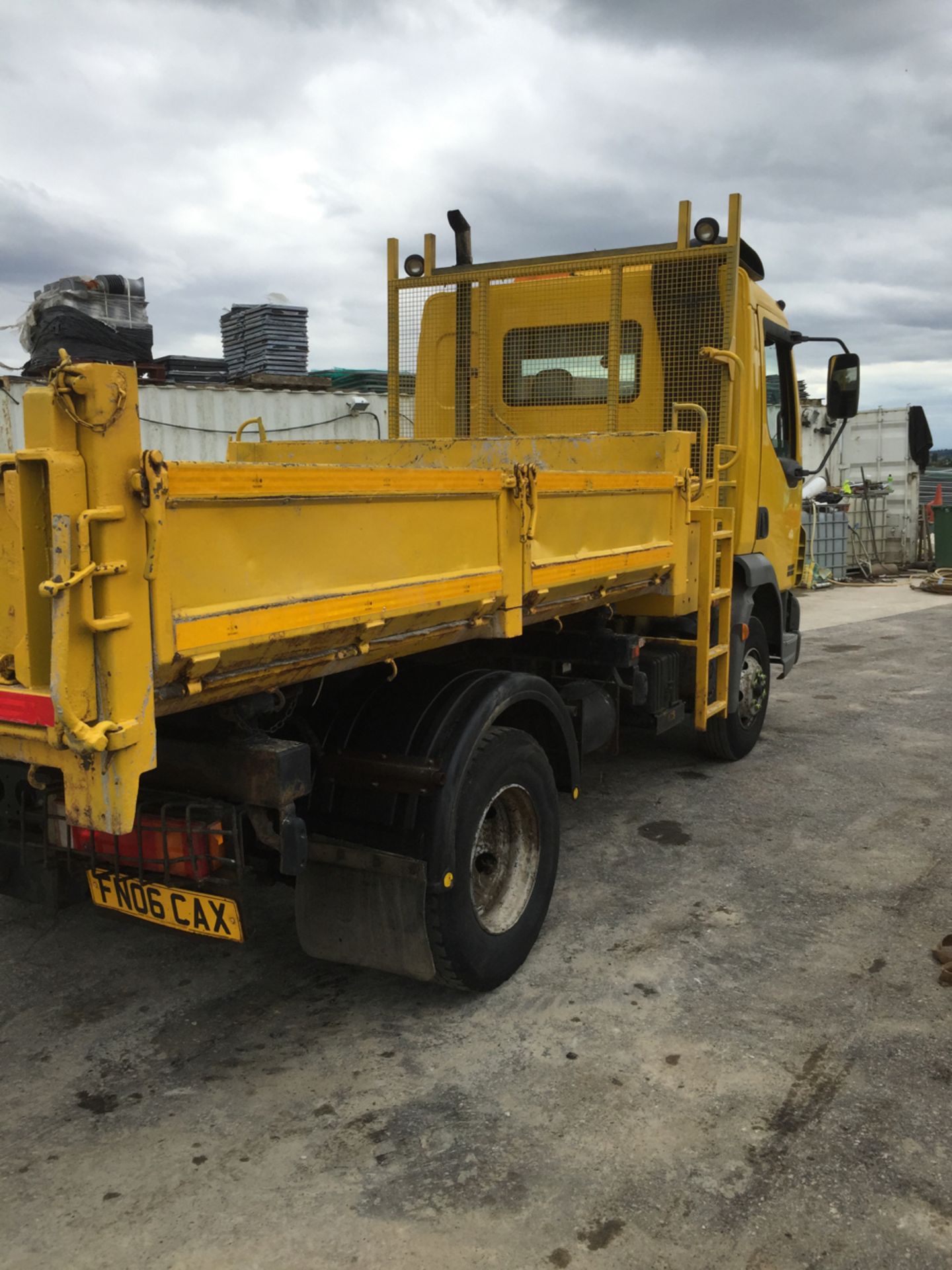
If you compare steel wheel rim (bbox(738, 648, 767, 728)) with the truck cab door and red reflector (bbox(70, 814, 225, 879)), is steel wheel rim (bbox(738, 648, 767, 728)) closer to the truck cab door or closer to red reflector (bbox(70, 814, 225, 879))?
the truck cab door

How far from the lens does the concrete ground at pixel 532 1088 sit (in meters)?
2.35

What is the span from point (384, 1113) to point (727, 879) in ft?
7.35

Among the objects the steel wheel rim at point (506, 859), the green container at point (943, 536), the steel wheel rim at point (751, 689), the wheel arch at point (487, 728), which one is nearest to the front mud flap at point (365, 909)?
the wheel arch at point (487, 728)

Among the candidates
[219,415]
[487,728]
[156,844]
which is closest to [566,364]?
[487,728]

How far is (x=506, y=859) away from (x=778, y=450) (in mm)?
3943

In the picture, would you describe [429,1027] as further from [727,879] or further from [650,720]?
[650,720]

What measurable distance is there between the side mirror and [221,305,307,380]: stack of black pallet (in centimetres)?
901

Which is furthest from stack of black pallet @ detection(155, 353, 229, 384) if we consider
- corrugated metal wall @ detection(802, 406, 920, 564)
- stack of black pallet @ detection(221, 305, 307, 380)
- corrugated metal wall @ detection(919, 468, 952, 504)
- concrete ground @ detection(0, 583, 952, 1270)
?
corrugated metal wall @ detection(919, 468, 952, 504)

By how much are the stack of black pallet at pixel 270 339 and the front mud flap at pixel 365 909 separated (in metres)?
11.2

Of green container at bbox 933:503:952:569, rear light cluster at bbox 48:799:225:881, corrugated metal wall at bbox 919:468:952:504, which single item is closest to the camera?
rear light cluster at bbox 48:799:225:881

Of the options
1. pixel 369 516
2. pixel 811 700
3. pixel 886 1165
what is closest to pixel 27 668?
pixel 369 516

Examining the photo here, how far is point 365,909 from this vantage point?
3.18 metres

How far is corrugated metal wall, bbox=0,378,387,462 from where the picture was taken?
453 inches

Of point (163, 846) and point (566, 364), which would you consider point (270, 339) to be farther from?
point (163, 846)
